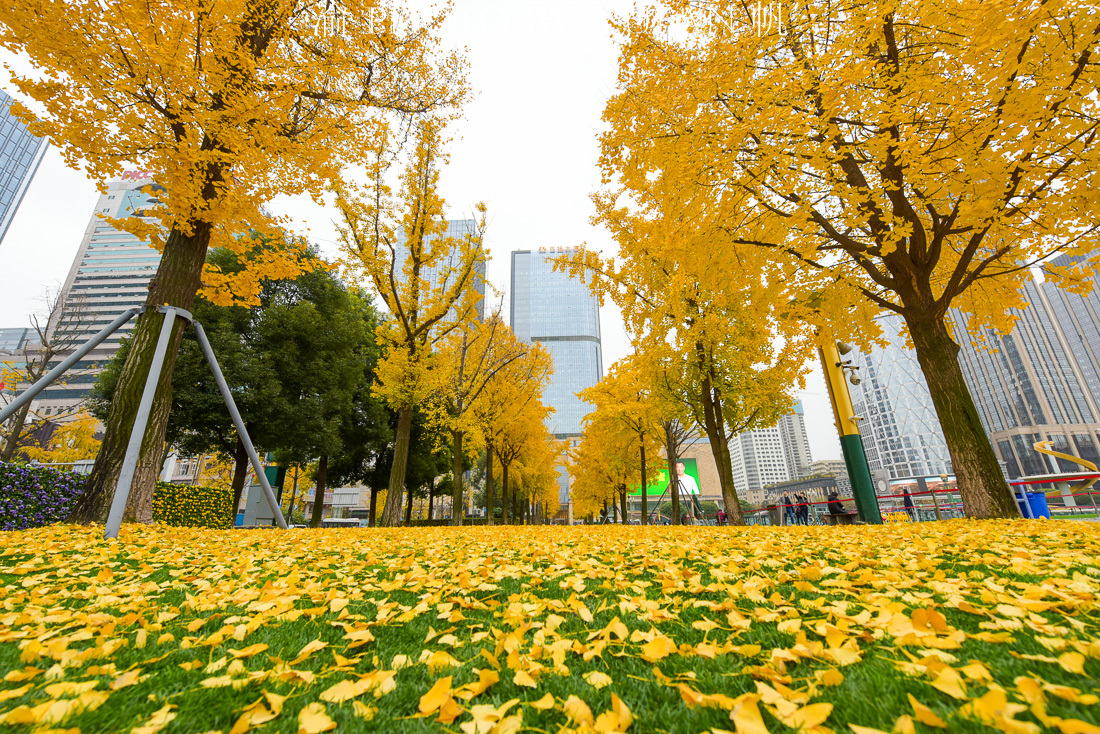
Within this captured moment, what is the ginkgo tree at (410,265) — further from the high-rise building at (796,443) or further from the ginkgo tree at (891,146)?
the high-rise building at (796,443)

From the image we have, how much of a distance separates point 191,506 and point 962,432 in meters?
16.3

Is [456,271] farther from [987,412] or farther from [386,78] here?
[987,412]

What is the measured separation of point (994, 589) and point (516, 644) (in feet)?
7.61

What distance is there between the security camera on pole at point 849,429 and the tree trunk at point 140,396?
11.4 metres

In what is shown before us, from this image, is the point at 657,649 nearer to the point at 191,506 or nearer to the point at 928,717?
the point at 928,717

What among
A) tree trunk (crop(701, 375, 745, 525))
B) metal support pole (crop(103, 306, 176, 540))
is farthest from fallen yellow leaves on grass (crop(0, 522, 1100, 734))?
tree trunk (crop(701, 375, 745, 525))

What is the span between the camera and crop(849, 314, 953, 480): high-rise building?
69125 mm

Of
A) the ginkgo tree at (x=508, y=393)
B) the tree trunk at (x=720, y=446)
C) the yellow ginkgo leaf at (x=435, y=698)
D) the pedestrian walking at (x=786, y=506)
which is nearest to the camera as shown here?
A: the yellow ginkgo leaf at (x=435, y=698)

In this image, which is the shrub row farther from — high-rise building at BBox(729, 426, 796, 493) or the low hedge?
high-rise building at BBox(729, 426, 796, 493)

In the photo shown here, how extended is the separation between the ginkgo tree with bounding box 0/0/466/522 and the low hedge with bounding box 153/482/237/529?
5937 millimetres

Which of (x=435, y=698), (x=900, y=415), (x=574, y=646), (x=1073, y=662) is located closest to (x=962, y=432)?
(x=1073, y=662)

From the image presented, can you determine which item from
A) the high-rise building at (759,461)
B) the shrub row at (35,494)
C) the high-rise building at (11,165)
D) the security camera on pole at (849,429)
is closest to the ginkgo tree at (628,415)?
the security camera on pole at (849,429)

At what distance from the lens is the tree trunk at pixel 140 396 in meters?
5.61

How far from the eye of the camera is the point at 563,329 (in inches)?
4835
